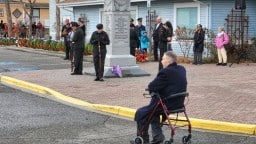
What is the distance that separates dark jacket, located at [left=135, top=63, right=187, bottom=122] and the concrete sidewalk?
2.00m

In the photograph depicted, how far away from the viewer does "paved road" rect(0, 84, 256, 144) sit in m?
8.49

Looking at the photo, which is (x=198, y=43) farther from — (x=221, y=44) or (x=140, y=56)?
(x=140, y=56)

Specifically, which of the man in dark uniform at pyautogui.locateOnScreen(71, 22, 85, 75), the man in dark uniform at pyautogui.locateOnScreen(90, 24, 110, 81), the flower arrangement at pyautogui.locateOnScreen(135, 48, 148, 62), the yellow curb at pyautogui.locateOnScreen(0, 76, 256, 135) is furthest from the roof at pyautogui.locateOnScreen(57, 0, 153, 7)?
the yellow curb at pyautogui.locateOnScreen(0, 76, 256, 135)

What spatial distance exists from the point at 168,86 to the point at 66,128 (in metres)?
2.58

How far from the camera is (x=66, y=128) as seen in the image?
942cm

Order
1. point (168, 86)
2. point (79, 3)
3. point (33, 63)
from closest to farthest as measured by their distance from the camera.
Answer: point (168, 86) < point (33, 63) < point (79, 3)

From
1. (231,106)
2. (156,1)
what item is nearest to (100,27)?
(231,106)

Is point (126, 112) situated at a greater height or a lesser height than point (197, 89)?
lesser

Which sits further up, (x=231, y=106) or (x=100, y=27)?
(x=100, y=27)

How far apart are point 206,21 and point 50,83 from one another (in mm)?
11406

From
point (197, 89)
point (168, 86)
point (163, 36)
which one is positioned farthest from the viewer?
point (163, 36)

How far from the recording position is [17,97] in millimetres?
13391

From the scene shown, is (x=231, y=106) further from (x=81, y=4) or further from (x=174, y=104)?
(x=81, y=4)

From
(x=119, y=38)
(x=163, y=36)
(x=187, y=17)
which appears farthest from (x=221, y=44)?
(x=119, y=38)
